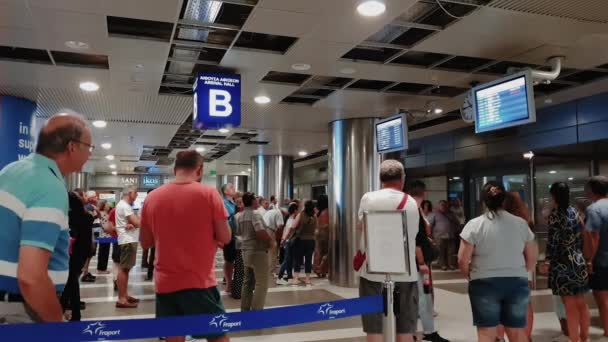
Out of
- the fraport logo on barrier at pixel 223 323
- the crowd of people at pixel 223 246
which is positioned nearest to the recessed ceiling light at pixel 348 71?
the crowd of people at pixel 223 246

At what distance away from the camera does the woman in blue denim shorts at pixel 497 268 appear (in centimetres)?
341

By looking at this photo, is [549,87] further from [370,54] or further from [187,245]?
[187,245]

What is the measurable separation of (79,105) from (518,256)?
25.3 ft

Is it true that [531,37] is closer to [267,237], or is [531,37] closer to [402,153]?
[267,237]

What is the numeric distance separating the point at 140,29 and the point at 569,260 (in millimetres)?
5066

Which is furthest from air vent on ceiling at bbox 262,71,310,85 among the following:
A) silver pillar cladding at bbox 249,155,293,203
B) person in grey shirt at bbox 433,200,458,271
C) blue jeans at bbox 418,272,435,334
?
silver pillar cladding at bbox 249,155,293,203

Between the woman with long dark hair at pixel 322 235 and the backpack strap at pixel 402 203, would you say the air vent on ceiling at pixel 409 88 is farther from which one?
the backpack strap at pixel 402 203

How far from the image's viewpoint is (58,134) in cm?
187

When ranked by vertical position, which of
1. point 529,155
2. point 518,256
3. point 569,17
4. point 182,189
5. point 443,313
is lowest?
point 443,313

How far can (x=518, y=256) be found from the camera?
3.44 meters

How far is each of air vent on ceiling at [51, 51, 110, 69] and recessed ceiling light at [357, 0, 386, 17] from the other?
3468 millimetres

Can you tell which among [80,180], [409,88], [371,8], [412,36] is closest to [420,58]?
[412,36]

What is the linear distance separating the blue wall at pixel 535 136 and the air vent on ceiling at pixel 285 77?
4.74m

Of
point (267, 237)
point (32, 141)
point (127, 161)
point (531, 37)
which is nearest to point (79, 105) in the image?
point (32, 141)
